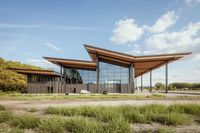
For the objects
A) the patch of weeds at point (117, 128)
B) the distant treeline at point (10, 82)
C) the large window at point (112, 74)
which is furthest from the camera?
the distant treeline at point (10, 82)

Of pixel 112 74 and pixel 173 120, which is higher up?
pixel 112 74

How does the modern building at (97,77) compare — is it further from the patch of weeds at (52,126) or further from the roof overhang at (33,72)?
the patch of weeds at (52,126)

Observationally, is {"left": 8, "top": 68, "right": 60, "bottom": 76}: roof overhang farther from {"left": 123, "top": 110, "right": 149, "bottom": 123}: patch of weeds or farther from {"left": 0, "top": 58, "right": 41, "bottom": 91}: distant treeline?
{"left": 123, "top": 110, "right": 149, "bottom": 123}: patch of weeds

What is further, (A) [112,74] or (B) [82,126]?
(A) [112,74]

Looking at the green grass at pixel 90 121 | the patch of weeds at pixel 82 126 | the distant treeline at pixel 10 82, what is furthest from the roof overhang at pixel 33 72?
the patch of weeds at pixel 82 126

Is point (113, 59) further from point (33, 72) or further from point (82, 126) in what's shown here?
point (82, 126)

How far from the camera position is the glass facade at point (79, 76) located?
38.8 metres

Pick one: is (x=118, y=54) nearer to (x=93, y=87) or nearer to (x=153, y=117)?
(x=93, y=87)

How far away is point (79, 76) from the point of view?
130 feet

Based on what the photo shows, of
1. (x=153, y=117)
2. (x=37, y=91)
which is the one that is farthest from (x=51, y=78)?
(x=153, y=117)

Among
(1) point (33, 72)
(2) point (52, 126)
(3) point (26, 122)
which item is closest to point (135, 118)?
(2) point (52, 126)

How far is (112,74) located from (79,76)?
6861 mm

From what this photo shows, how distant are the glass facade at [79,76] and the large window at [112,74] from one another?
2.07 metres

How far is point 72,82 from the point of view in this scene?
41.0m
